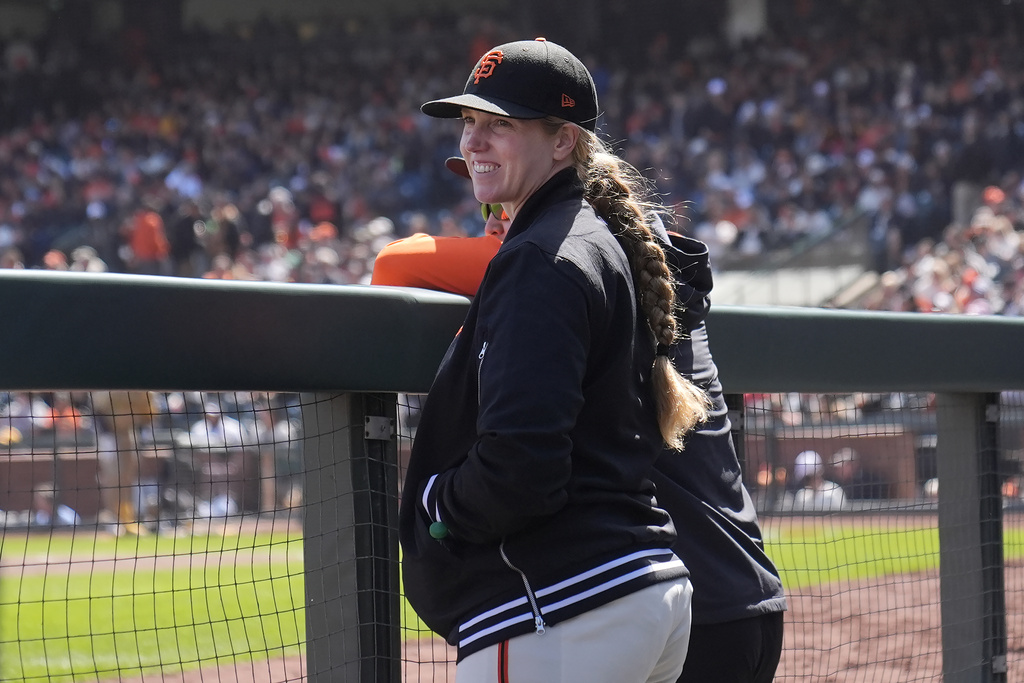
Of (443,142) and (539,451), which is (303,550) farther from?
(443,142)

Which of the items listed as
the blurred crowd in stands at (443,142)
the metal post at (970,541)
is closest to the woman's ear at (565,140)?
the metal post at (970,541)

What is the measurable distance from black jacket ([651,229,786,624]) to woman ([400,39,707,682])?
12cm

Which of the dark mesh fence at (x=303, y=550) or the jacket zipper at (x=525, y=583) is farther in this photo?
the dark mesh fence at (x=303, y=550)

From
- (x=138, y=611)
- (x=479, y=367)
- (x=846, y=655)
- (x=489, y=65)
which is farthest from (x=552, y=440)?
(x=138, y=611)

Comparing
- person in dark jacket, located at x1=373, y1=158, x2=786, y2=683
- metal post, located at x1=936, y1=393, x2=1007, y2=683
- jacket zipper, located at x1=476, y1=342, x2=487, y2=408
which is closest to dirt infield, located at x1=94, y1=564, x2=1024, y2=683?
metal post, located at x1=936, y1=393, x2=1007, y2=683

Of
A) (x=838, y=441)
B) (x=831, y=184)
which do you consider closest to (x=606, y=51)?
(x=831, y=184)

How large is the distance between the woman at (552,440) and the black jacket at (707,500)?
0.12 m

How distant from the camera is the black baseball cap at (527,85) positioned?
65.5 inches

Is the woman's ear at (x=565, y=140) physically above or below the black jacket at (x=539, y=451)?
above

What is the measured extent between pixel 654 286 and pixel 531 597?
1.53 ft

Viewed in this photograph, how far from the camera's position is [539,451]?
4.68ft

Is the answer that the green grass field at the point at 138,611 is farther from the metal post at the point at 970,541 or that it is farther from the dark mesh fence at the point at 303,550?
the metal post at the point at 970,541

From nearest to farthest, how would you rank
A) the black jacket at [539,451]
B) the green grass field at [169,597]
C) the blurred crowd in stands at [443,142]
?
the black jacket at [539,451], the green grass field at [169,597], the blurred crowd in stands at [443,142]

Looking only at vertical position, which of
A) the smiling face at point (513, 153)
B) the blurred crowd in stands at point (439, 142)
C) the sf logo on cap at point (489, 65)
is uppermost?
the blurred crowd in stands at point (439, 142)
